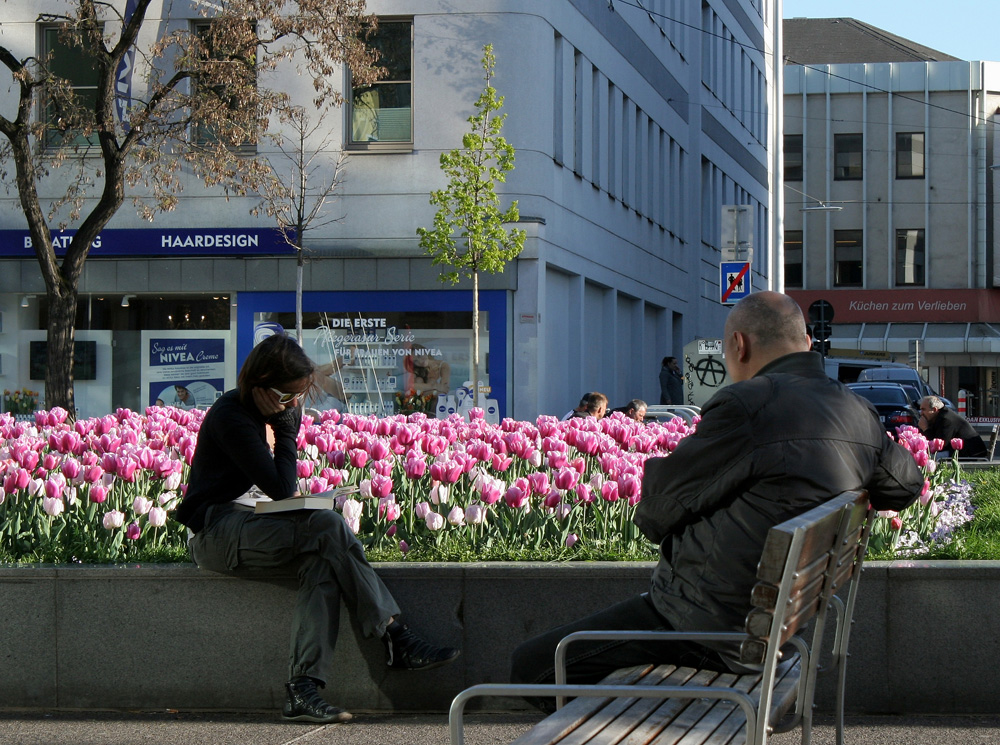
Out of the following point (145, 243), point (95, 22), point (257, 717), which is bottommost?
point (257, 717)

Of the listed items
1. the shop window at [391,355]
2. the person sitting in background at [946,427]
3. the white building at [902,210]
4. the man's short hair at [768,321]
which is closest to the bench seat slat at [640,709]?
the man's short hair at [768,321]

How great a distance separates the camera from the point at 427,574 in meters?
6.12

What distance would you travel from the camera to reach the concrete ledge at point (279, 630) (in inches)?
234

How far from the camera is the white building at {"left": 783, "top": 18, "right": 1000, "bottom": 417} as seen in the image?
5947 centimetres

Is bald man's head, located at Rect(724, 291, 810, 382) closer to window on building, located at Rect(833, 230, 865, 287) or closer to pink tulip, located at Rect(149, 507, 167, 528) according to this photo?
pink tulip, located at Rect(149, 507, 167, 528)

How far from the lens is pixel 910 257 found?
60.8 meters

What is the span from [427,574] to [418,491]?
4.32ft

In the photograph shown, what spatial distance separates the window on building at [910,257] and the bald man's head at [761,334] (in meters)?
59.1

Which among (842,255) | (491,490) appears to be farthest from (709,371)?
(842,255)

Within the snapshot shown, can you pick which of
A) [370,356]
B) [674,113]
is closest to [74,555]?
[370,356]

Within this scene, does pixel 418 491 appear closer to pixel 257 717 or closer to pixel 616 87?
pixel 257 717

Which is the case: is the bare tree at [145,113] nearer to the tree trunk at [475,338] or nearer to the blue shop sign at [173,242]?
the blue shop sign at [173,242]

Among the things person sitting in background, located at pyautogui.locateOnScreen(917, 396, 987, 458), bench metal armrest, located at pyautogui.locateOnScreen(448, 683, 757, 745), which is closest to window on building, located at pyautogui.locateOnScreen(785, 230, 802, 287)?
person sitting in background, located at pyautogui.locateOnScreen(917, 396, 987, 458)

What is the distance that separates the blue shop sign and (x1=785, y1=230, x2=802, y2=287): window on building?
41.5 m
